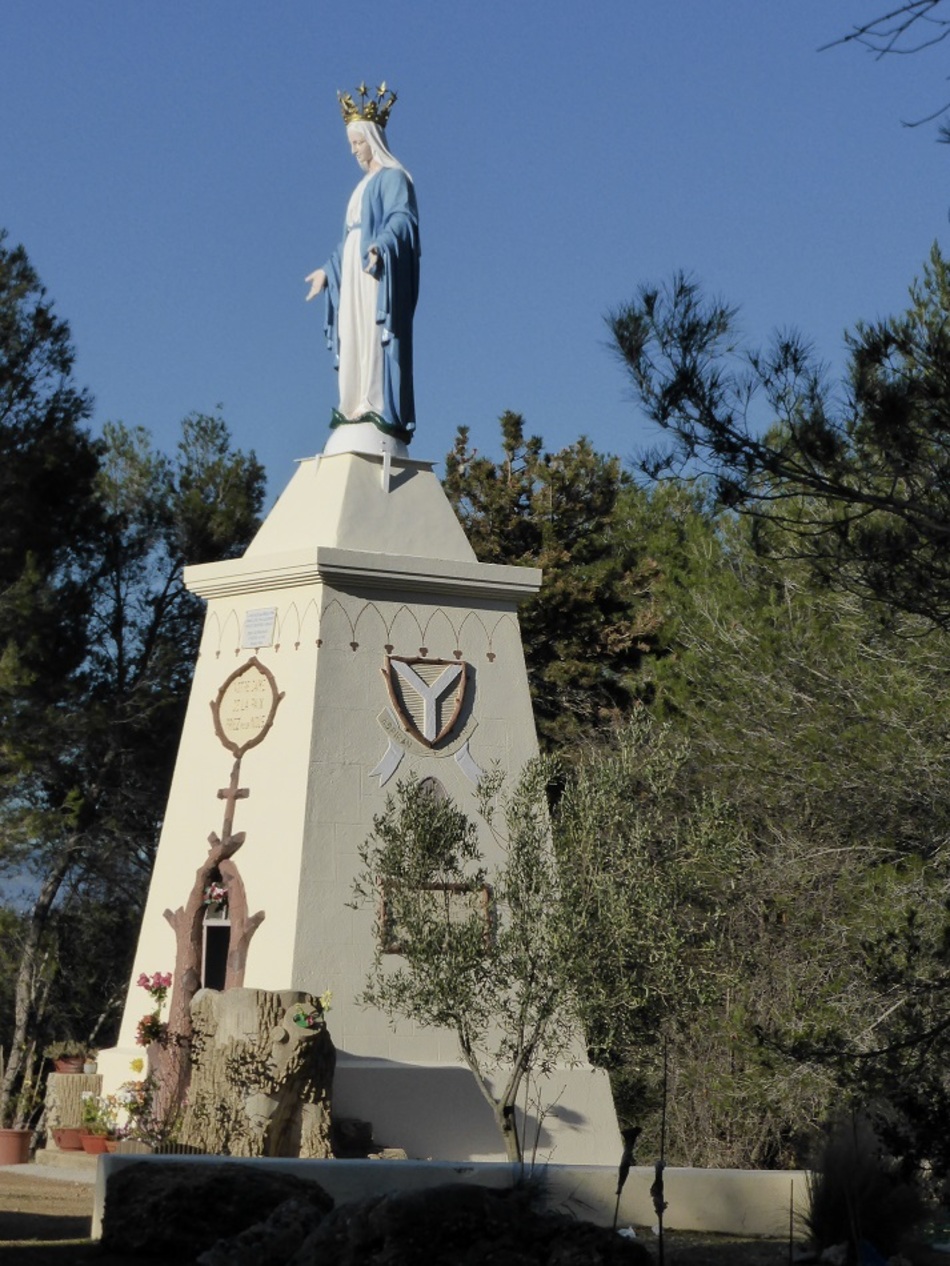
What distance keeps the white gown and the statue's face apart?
12 centimetres

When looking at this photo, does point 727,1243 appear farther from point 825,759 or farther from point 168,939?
point 825,759

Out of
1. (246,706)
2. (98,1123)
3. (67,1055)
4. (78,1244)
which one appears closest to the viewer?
(78,1244)

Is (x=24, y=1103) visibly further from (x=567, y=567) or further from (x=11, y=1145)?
(x=567, y=567)

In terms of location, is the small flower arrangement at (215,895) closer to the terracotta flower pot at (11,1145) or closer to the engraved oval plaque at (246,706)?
the engraved oval plaque at (246,706)

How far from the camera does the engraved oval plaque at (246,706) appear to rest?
17000mm

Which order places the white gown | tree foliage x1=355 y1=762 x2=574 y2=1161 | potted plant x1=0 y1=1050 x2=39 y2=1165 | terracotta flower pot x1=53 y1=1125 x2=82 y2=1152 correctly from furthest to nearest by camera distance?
1. potted plant x1=0 y1=1050 x2=39 y2=1165
2. the white gown
3. terracotta flower pot x1=53 y1=1125 x2=82 y2=1152
4. tree foliage x1=355 y1=762 x2=574 y2=1161

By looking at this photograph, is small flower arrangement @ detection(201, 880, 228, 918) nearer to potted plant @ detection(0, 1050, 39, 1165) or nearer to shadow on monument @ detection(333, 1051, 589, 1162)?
shadow on monument @ detection(333, 1051, 589, 1162)

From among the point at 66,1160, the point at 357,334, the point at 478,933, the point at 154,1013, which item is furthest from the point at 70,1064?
the point at 357,334

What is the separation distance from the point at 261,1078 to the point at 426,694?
4.16 m

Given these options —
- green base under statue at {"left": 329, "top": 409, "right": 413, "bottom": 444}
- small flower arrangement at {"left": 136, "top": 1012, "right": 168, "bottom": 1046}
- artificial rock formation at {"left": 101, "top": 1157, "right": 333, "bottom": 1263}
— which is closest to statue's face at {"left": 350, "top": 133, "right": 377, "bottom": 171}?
green base under statue at {"left": 329, "top": 409, "right": 413, "bottom": 444}

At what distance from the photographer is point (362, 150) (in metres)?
18.6

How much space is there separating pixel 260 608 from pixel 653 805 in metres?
4.22

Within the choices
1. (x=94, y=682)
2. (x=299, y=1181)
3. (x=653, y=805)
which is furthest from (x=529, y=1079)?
(x=94, y=682)

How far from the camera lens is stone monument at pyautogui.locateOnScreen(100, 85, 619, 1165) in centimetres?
1599
